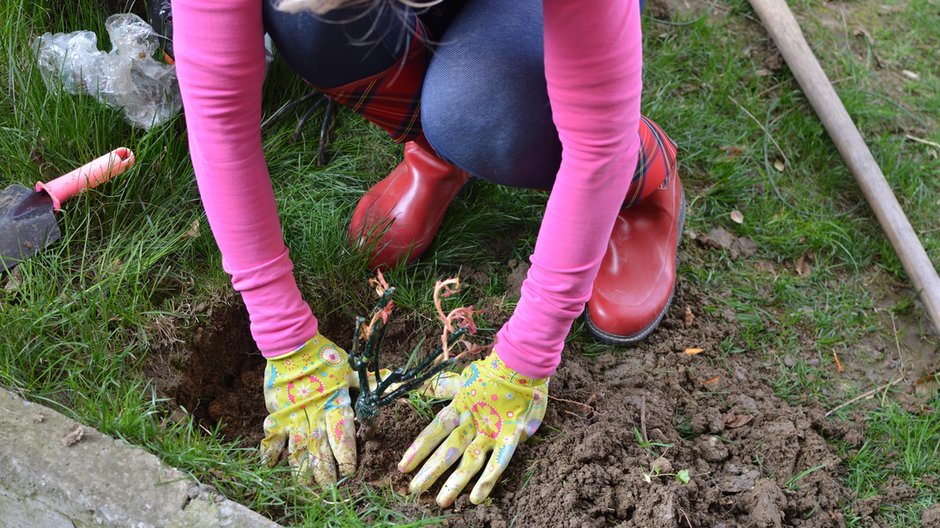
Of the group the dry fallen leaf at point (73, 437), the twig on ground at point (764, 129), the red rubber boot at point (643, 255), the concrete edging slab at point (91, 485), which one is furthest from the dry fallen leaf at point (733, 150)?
the dry fallen leaf at point (73, 437)

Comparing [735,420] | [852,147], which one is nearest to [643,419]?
[735,420]

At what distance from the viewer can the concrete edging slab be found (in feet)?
5.30

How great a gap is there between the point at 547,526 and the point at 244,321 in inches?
35.2

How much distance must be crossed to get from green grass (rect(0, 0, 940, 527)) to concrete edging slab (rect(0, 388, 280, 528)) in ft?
0.25

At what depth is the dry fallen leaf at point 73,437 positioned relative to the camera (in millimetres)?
1699

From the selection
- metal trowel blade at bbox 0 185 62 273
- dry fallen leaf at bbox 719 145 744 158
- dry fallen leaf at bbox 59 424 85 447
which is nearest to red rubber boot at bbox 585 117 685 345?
dry fallen leaf at bbox 719 145 744 158

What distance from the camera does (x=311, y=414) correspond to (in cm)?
184

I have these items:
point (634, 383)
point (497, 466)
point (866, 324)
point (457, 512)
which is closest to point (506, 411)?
point (497, 466)

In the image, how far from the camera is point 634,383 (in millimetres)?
2133

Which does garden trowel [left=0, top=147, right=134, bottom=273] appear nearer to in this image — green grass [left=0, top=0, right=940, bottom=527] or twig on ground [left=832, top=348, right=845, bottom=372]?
green grass [left=0, top=0, right=940, bottom=527]

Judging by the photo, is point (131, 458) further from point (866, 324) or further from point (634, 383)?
point (866, 324)

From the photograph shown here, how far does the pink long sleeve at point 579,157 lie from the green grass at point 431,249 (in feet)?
1.22

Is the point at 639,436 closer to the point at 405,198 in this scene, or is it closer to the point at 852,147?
the point at 405,198

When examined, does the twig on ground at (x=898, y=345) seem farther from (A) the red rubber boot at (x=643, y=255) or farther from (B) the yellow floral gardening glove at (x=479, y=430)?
(B) the yellow floral gardening glove at (x=479, y=430)
